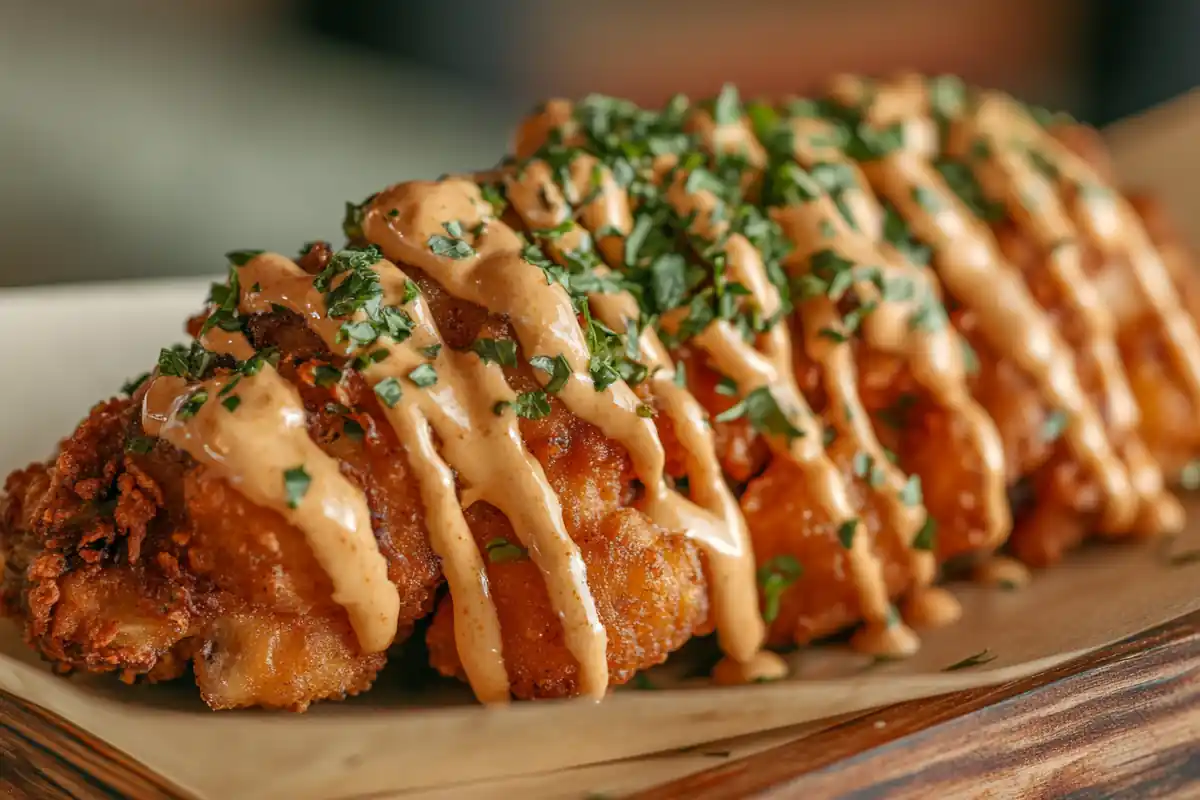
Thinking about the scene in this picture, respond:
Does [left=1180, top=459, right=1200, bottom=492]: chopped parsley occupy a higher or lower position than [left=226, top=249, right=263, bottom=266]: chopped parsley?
lower

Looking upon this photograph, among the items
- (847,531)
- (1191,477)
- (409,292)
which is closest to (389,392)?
(409,292)

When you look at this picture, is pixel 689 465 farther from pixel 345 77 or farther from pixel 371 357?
pixel 345 77

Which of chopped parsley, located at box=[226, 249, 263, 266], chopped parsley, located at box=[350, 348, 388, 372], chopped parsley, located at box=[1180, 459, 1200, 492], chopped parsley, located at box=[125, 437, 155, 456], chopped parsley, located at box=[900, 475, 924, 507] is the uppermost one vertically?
chopped parsley, located at box=[226, 249, 263, 266]

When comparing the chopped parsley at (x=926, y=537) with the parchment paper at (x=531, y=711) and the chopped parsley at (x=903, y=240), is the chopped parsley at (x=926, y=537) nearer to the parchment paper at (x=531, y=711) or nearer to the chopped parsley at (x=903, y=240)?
the parchment paper at (x=531, y=711)

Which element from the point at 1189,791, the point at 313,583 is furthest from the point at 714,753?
the point at 1189,791

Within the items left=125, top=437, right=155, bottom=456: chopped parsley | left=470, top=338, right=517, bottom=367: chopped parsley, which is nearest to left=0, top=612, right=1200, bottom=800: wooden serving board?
left=125, top=437, right=155, bottom=456: chopped parsley

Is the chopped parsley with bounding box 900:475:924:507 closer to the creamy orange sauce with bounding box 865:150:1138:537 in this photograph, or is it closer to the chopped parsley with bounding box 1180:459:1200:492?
the creamy orange sauce with bounding box 865:150:1138:537

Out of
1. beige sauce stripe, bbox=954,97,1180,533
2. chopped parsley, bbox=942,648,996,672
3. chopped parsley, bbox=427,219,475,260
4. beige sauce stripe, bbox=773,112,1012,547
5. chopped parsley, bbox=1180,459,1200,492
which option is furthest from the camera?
chopped parsley, bbox=1180,459,1200,492

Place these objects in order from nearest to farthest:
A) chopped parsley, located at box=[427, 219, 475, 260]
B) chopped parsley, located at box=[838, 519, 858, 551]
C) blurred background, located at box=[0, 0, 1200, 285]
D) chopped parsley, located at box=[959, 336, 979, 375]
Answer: chopped parsley, located at box=[427, 219, 475, 260] < chopped parsley, located at box=[838, 519, 858, 551] < chopped parsley, located at box=[959, 336, 979, 375] < blurred background, located at box=[0, 0, 1200, 285]
